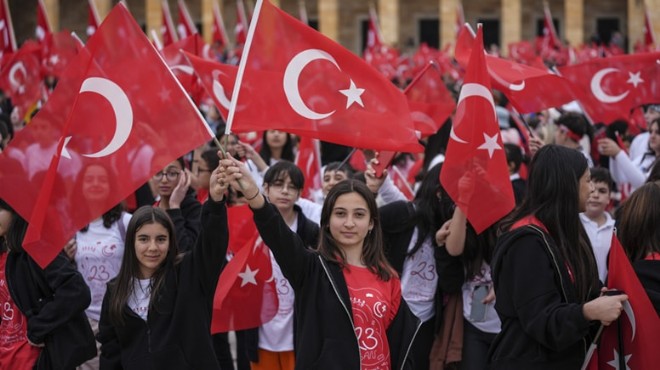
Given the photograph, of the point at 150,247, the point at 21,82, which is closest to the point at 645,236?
the point at 150,247

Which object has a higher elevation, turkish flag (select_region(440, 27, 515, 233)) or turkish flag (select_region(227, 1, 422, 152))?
turkish flag (select_region(227, 1, 422, 152))

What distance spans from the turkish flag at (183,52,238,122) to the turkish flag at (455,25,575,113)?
176cm

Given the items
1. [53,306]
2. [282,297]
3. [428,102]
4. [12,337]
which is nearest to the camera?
[53,306]

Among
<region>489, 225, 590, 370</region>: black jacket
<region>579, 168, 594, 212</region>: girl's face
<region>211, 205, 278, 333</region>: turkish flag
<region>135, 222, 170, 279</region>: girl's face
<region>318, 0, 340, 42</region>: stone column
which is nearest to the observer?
<region>489, 225, 590, 370</region>: black jacket

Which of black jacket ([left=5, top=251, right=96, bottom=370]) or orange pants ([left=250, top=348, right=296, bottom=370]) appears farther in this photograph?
orange pants ([left=250, top=348, right=296, bottom=370])

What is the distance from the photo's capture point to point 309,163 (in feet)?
26.9


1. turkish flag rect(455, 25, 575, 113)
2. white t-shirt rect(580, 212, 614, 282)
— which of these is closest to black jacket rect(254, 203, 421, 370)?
white t-shirt rect(580, 212, 614, 282)

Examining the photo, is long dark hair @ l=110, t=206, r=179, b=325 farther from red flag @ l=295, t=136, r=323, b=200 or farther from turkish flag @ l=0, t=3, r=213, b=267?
red flag @ l=295, t=136, r=323, b=200

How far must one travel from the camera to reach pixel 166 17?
14.9m

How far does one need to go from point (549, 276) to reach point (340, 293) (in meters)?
0.95

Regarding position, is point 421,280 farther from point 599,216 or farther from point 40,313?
point 40,313

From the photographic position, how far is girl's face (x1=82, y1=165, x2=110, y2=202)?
15.5 ft

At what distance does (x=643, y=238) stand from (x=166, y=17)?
37.9 ft

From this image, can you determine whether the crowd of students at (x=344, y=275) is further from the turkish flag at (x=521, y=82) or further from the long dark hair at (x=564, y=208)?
the turkish flag at (x=521, y=82)
